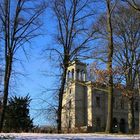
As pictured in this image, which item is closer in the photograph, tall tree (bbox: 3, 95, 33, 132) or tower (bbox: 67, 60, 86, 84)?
tall tree (bbox: 3, 95, 33, 132)

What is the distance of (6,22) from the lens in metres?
32.5

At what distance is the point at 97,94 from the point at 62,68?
4980 centimetres

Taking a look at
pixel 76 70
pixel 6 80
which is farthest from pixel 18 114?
pixel 76 70

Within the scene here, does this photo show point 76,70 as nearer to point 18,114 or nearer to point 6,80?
point 18,114

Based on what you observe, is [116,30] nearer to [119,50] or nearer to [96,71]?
[119,50]

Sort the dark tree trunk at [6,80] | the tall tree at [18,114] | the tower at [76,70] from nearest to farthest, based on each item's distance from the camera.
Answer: the dark tree trunk at [6,80], the tall tree at [18,114], the tower at [76,70]

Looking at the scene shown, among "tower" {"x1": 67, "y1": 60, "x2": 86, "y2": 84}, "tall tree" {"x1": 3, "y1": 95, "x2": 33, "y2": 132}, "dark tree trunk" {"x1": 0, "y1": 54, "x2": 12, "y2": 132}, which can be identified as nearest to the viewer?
"dark tree trunk" {"x1": 0, "y1": 54, "x2": 12, "y2": 132}

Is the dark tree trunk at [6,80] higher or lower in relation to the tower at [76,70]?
lower

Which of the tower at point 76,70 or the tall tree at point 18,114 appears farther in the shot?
the tower at point 76,70

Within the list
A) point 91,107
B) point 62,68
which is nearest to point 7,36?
point 62,68

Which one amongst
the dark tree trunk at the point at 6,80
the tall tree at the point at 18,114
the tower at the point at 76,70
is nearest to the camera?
the dark tree trunk at the point at 6,80

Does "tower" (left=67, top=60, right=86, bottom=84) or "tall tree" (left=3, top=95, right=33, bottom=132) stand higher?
"tower" (left=67, top=60, right=86, bottom=84)

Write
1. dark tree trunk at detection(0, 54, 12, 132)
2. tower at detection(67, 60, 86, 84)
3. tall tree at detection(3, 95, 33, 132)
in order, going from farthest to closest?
tower at detection(67, 60, 86, 84) < tall tree at detection(3, 95, 33, 132) < dark tree trunk at detection(0, 54, 12, 132)

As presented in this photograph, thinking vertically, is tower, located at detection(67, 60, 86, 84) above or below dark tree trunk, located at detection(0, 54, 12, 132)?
above
